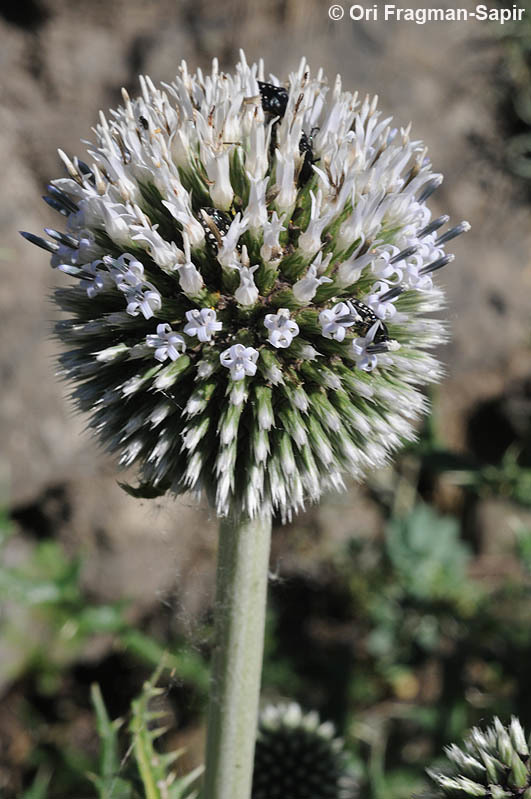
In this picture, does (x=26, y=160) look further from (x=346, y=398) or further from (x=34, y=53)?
(x=346, y=398)

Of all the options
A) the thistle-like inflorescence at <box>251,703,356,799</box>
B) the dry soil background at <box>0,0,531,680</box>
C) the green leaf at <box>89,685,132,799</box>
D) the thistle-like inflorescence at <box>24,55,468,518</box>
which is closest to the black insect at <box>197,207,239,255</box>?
the thistle-like inflorescence at <box>24,55,468,518</box>

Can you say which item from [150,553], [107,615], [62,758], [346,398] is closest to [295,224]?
[346,398]

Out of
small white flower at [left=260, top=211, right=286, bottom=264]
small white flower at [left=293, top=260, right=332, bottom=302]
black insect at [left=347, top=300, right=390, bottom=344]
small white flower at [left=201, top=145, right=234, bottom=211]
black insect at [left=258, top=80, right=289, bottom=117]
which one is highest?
black insect at [left=258, top=80, right=289, bottom=117]

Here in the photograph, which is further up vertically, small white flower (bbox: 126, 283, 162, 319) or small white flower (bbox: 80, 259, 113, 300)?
small white flower (bbox: 80, 259, 113, 300)

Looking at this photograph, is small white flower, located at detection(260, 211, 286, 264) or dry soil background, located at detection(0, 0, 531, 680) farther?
dry soil background, located at detection(0, 0, 531, 680)

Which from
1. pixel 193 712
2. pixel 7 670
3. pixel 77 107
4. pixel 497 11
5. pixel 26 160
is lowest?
pixel 193 712

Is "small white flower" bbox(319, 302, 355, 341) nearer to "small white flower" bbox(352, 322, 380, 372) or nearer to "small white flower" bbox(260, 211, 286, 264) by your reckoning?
"small white flower" bbox(352, 322, 380, 372)

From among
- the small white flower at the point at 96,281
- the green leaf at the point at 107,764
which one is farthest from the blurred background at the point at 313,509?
the small white flower at the point at 96,281

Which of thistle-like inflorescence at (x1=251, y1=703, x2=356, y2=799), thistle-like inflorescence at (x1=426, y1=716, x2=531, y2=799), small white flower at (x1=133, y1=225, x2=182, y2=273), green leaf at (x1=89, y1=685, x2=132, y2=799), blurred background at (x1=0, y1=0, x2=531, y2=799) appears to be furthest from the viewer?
blurred background at (x1=0, y1=0, x2=531, y2=799)
